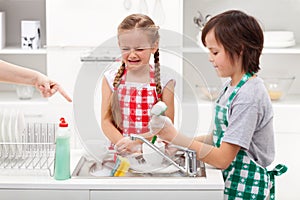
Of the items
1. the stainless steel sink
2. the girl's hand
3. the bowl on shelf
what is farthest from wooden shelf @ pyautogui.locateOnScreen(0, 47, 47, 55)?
the girl's hand

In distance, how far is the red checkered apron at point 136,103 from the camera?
5.52 feet

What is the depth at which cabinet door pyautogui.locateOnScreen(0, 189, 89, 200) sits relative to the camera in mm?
1677

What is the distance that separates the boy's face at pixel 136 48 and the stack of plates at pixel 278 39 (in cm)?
164

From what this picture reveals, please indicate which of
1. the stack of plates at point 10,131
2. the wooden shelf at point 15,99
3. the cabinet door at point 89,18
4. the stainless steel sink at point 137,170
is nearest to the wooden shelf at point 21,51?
the cabinet door at point 89,18

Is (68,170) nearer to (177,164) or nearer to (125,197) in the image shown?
(125,197)

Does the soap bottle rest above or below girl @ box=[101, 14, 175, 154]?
below

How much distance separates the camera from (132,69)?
1700mm

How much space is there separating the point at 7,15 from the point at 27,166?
185 cm

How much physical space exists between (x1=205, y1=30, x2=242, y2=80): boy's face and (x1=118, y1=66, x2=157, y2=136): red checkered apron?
0.23 metres

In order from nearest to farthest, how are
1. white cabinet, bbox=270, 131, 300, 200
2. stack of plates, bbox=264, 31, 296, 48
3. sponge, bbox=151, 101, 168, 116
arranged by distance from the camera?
sponge, bbox=151, 101, 168, 116 < white cabinet, bbox=270, 131, 300, 200 < stack of plates, bbox=264, 31, 296, 48

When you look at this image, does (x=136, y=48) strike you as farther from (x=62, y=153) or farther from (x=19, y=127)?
(x=19, y=127)

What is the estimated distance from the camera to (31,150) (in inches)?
72.4

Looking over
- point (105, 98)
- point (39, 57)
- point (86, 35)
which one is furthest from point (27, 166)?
point (39, 57)

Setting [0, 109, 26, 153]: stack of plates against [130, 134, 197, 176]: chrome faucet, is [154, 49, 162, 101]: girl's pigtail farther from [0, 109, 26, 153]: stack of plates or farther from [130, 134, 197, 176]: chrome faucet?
[0, 109, 26, 153]: stack of plates
